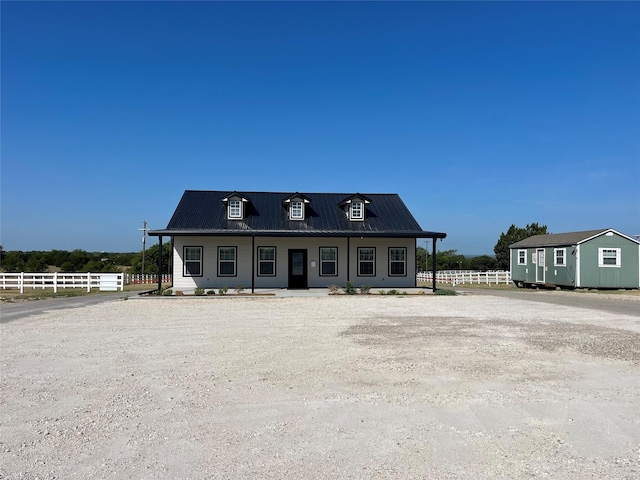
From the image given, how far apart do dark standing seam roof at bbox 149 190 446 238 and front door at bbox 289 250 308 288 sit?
1241 mm

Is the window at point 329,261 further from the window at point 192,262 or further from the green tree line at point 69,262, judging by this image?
the green tree line at point 69,262

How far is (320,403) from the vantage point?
5.22 meters

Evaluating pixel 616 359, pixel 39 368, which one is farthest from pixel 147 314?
pixel 616 359

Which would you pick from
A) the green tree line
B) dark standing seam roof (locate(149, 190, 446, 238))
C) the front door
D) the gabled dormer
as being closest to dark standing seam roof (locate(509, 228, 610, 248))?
dark standing seam roof (locate(149, 190, 446, 238))

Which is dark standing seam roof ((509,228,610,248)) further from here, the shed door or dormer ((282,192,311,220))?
dormer ((282,192,311,220))

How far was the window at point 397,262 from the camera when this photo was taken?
2467 centimetres

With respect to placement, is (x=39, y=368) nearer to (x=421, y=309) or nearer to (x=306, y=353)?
(x=306, y=353)

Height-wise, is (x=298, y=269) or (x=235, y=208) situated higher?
(x=235, y=208)

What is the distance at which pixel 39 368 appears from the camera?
6902 millimetres

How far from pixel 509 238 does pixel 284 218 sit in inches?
1212

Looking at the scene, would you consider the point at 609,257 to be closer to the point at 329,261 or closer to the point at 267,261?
the point at 329,261

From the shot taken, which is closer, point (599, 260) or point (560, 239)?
point (599, 260)

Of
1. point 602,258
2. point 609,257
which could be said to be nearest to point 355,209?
point 602,258

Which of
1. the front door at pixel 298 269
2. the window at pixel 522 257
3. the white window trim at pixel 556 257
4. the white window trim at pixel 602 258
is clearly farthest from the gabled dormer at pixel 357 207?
the white window trim at pixel 602 258
